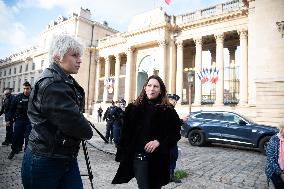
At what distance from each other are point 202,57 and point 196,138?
1763 centimetres

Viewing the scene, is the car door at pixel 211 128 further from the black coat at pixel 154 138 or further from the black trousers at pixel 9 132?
the black coat at pixel 154 138

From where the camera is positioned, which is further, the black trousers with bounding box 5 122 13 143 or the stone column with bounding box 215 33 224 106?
the stone column with bounding box 215 33 224 106

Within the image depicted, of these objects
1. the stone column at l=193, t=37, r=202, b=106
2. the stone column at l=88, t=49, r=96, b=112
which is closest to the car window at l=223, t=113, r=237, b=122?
the stone column at l=193, t=37, r=202, b=106

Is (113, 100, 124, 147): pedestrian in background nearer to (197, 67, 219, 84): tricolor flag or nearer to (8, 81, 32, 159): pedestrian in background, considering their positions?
(8, 81, 32, 159): pedestrian in background

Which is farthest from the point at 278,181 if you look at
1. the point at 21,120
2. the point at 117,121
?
the point at 117,121

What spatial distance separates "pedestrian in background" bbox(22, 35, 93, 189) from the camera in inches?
78.2

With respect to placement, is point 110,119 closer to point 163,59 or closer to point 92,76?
point 163,59

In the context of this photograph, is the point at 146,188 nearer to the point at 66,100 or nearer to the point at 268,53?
the point at 66,100

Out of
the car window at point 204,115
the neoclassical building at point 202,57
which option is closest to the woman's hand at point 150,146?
the car window at point 204,115

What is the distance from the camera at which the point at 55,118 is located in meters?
1.97

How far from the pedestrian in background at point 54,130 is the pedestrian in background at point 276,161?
11.3 feet

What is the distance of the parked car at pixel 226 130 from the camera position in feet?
39.3

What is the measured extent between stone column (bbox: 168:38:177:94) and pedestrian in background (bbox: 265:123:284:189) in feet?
82.5

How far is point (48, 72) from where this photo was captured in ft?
7.06
